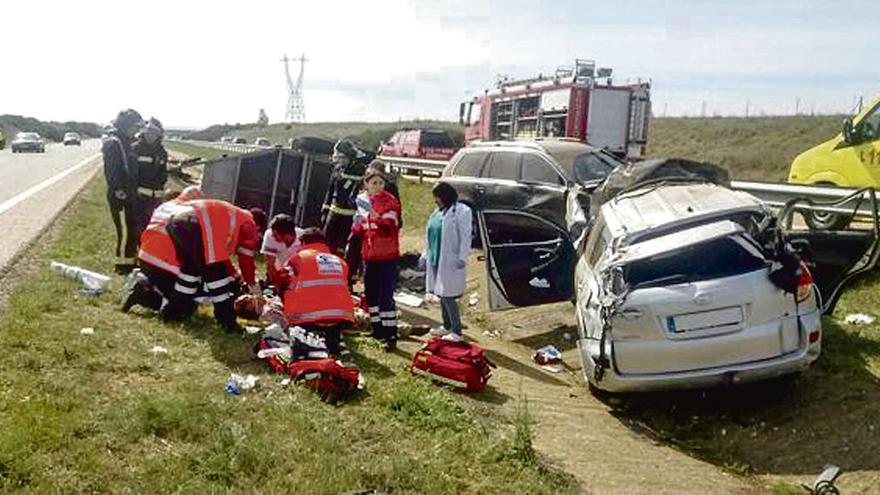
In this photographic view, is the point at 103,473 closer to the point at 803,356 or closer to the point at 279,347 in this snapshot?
the point at 279,347

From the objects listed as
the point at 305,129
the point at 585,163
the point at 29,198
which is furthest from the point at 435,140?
the point at 305,129

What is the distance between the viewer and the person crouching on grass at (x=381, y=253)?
7238 millimetres

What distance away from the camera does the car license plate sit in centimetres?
525

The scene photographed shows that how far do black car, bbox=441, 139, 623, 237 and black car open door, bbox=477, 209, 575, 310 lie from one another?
1.64 meters

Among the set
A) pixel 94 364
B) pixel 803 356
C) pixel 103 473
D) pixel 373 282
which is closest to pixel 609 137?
pixel 373 282

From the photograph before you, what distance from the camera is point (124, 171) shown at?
30.1ft

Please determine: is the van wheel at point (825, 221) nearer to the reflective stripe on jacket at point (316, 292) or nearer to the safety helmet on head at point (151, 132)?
the reflective stripe on jacket at point (316, 292)

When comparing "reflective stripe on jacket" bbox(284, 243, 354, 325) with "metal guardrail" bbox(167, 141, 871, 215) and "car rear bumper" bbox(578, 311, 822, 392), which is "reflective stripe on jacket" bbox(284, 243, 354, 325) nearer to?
"car rear bumper" bbox(578, 311, 822, 392)

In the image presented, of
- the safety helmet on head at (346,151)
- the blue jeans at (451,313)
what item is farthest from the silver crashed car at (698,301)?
the safety helmet on head at (346,151)

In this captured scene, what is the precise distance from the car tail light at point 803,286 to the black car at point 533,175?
437cm

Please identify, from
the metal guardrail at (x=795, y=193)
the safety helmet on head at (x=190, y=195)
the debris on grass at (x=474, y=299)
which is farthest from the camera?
the debris on grass at (x=474, y=299)

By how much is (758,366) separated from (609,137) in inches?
587

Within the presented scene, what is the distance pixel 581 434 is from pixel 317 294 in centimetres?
231

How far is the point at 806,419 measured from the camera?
5590mm
